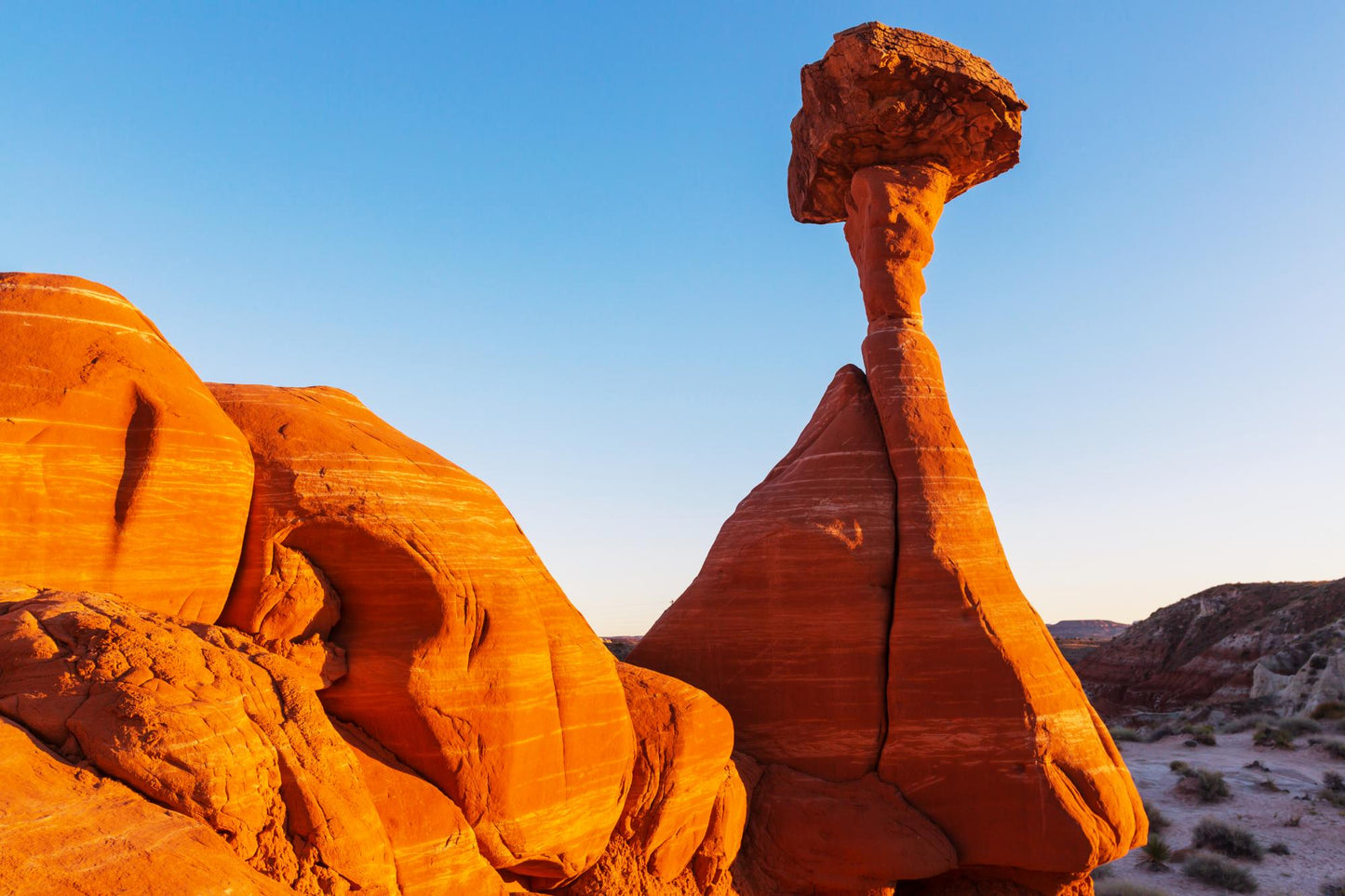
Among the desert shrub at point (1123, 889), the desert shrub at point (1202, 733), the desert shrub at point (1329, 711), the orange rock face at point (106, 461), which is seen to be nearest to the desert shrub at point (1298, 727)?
the desert shrub at point (1329, 711)

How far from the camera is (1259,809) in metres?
18.8

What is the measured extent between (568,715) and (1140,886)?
12.0 metres

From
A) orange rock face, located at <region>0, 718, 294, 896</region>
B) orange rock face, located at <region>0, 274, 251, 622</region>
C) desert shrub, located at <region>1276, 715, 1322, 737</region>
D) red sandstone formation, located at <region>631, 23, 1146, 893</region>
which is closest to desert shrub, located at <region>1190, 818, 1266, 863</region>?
red sandstone formation, located at <region>631, 23, 1146, 893</region>

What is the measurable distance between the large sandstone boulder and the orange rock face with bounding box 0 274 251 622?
0.58 metres

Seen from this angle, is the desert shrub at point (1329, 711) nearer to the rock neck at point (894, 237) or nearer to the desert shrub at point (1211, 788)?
the desert shrub at point (1211, 788)

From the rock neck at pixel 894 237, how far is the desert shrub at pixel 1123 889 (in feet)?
31.6

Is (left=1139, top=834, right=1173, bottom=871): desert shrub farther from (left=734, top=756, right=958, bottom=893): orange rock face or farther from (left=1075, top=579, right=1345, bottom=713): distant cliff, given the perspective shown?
(left=1075, top=579, right=1345, bottom=713): distant cliff

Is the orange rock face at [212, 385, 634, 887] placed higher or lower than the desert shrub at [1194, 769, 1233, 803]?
higher

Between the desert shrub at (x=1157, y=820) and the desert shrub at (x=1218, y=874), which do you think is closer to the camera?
the desert shrub at (x=1218, y=874)

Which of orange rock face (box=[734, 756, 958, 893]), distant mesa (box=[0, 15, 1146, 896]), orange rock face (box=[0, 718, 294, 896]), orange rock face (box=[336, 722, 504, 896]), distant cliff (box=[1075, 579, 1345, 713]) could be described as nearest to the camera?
orange rock face (box=[0, 718, 294, 896])

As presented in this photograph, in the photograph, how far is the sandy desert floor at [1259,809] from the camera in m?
15.6

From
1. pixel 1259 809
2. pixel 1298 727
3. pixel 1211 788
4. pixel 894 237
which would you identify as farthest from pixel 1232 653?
pixel 894 237

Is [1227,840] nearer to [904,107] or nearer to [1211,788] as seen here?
[1211,788]

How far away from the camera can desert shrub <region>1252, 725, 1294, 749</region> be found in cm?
2427
